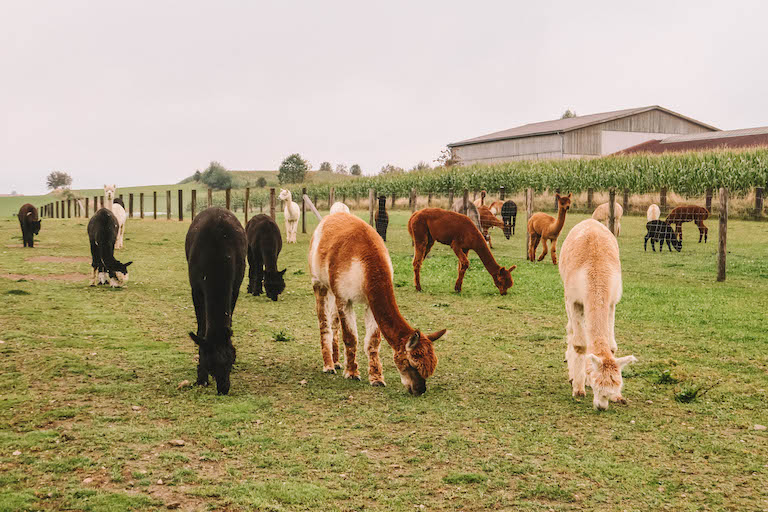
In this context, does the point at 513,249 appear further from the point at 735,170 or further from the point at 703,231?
the point at 735,170

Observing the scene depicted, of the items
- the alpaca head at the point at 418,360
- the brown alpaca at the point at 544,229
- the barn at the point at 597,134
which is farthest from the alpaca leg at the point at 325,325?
the barn at the point at 597,134

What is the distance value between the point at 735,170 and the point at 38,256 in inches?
1258

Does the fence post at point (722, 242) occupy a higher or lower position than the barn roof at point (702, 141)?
lower

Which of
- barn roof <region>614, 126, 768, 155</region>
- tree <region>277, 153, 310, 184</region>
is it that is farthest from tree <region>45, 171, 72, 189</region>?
barn roof <region>614, 126, 768, 155</region>

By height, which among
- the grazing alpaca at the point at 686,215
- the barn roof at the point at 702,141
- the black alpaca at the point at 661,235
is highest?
the barn roof at the point at 702,141

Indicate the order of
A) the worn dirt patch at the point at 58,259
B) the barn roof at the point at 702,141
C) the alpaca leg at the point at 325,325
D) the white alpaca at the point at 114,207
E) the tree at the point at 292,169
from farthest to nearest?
the tree at the point at 292,169
the barn roof at the point at 702,141
the white alpaca at the point at 114,207
the worn dirt patch at the point at 58,259
the alpaca leg at the point at 325,325

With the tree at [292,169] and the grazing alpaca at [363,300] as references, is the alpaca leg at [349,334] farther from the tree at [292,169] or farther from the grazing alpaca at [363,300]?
the tree at [292,169]

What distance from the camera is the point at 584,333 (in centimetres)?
687

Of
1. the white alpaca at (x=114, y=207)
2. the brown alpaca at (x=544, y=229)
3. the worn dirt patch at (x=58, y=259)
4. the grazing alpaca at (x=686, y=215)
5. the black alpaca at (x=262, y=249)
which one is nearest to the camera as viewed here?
the black alpaca at (x=262, y=249)

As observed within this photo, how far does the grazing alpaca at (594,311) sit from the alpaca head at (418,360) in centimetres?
153

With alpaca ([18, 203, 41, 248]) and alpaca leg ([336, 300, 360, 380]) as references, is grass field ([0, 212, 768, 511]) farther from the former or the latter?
alpaca ([18, 203, 41, 248])

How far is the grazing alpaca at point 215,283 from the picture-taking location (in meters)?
6.56

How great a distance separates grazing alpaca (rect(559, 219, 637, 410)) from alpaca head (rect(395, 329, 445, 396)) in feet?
5.01

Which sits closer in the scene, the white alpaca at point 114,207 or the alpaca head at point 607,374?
the alpaca head at point 607,374
